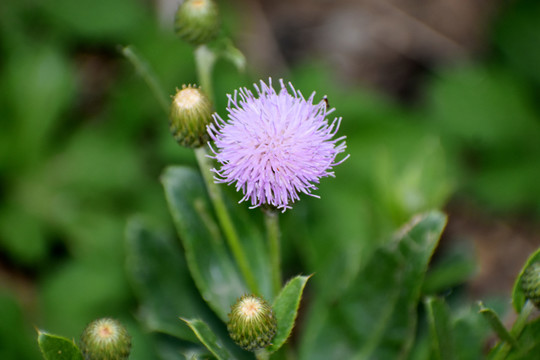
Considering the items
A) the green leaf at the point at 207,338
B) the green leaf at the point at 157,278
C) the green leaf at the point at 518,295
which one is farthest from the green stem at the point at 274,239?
the green leaf at the point at 518,295

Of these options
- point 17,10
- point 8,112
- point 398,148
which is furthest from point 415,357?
point 17,10

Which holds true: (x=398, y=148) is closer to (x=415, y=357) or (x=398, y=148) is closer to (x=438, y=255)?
(x=438, y=255)

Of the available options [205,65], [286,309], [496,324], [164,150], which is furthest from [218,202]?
[164,150]

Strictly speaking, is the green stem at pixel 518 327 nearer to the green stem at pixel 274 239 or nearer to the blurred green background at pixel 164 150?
the green stem at pixel 274 239

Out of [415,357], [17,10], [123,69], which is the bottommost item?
[415,357]

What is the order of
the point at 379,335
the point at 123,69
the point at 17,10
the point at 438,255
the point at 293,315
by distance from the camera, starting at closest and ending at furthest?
1. the point at 293,315
2. the point at 379,335
3. the point at 438,255
4. the point at 17,10
5. the point at 123,69

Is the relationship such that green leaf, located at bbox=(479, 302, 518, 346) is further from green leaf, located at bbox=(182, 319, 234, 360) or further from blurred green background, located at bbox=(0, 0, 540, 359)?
blurred green background, located at bbox=(0, 0, 540, 359)

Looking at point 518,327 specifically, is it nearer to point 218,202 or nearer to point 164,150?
point 218,202
